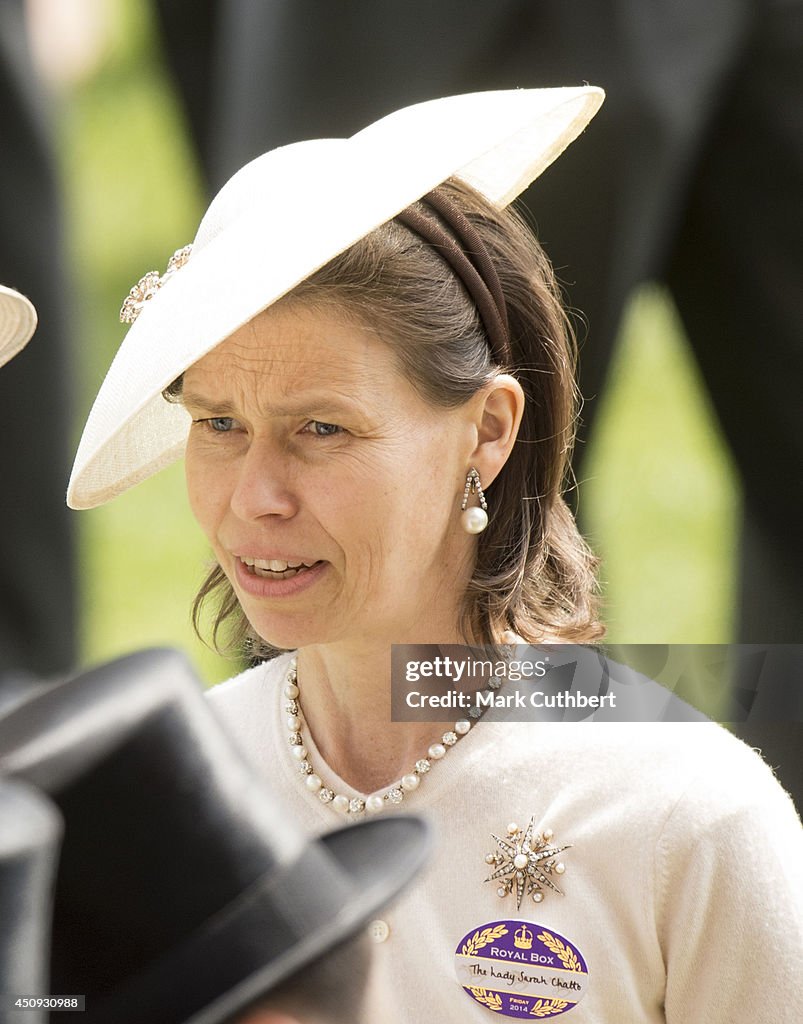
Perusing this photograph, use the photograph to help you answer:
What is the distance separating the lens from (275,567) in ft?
2.83

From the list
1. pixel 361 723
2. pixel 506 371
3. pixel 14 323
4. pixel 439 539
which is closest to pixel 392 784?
pixel 361 723

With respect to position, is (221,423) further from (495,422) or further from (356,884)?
(356,884)

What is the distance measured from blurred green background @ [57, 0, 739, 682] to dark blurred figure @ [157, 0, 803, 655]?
0.02 m

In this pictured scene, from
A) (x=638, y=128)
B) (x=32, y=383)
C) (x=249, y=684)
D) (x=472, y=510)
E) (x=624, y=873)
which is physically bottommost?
(x=624, y=873)

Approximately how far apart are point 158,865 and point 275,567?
0.19m

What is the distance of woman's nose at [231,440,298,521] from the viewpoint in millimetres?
839

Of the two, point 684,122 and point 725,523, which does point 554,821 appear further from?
point 684,122

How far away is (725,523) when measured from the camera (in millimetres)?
1116

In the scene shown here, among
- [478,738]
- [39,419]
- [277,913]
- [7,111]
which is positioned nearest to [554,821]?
[478,738]

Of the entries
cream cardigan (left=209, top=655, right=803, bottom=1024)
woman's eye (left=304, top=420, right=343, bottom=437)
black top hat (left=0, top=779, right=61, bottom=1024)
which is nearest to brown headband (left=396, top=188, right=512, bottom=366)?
woman's eye (left=304, top=420, right=343, bottom=437)

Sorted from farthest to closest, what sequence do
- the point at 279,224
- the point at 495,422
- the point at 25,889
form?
the point at 495,422 < the point at 279,224 < the point at 25,889

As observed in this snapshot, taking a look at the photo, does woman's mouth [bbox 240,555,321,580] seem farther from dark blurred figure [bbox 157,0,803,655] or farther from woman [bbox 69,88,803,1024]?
dark blurred figure [bbox 157,0,803,655]

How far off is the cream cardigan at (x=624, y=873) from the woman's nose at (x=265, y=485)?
0.19 m

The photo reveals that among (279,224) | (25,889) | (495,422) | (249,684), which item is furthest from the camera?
(249,684)
